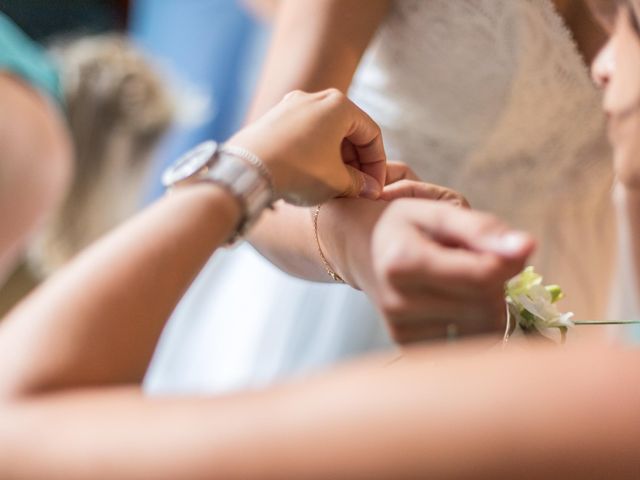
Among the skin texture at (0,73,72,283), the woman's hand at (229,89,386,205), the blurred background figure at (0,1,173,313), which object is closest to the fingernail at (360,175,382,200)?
the woman's hand at (229,89,386,205)

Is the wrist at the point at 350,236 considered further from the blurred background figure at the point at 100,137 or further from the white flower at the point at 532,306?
the blurred background figure at the point at 100,137

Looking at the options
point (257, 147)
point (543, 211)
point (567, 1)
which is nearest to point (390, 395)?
point (257, 147)

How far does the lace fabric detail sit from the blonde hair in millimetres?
887

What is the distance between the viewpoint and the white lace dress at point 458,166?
72 cm

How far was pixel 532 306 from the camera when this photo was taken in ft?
1.47

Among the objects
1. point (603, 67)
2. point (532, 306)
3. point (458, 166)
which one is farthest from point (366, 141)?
point (458, 166)

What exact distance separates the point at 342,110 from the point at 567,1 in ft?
0.94

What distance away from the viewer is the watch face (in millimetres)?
441

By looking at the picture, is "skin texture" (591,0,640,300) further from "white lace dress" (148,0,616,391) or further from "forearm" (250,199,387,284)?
"forearm" (250,199,387,284)

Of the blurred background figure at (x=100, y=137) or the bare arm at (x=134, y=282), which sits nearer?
the bare arm at (x=134, y=282)

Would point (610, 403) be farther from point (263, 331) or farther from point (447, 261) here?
point (263, 331)

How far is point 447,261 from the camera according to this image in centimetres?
36

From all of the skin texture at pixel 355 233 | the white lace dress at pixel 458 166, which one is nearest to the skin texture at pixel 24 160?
the white lace dress at pixel 458 166

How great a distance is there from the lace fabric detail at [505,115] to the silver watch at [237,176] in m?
0.35
